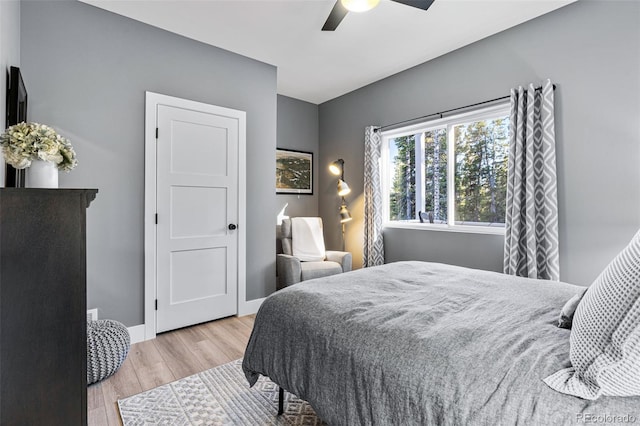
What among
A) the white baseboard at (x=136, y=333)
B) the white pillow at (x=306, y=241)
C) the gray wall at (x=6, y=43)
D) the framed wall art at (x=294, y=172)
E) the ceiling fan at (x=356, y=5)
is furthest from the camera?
the framed wall art at (x=294, y=172)

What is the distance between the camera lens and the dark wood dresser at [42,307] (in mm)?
1014

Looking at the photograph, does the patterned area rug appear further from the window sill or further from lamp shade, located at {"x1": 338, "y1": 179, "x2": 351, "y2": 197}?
lamp shade, located at {"x1": 338, "y1": 179, "x2": 351, "y2": 197}

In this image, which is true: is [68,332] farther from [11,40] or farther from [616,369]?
[11,40]

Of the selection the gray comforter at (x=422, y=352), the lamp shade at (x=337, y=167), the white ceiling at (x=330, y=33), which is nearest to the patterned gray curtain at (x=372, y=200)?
the lamp shade at (x=337, y=167)

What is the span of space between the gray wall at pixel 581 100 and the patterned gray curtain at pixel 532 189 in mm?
119

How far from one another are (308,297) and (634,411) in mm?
1128

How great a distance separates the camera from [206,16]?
8.91ft

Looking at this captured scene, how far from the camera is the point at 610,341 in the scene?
799mm

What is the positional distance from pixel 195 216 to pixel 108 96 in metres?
1.23

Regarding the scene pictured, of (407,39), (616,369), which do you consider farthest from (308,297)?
(407,39)

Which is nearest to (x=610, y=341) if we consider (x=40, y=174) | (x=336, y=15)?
(x=40, y=174)

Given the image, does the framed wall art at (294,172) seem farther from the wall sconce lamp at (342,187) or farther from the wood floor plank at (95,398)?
the wood floor plank at (95,398)

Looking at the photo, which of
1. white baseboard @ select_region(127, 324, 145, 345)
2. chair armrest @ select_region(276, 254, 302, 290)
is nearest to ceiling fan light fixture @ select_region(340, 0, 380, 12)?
chair armrest @ select_region(276, 254, 302, 290)

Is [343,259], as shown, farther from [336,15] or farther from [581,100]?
[581,100]
